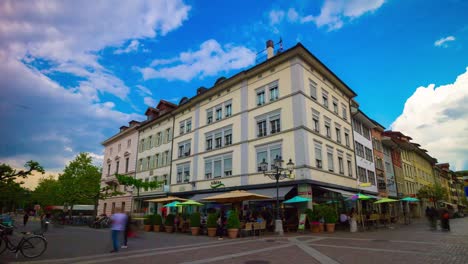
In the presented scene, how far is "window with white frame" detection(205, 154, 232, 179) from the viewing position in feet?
84.9

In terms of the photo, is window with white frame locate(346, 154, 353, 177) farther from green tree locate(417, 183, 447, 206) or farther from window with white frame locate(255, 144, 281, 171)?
green tree locate(417, 183, 447, 206)

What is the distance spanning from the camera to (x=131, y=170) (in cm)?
4025

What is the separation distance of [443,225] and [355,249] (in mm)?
12098

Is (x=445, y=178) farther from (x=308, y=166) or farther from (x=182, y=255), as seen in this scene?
(x=182, y=255)

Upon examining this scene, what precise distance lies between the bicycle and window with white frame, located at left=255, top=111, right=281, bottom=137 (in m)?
16.8

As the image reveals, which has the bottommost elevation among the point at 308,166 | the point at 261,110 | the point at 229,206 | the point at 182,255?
the point at 182,255

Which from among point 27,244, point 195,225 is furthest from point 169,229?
point 27,244

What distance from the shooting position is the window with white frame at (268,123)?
2308 cm

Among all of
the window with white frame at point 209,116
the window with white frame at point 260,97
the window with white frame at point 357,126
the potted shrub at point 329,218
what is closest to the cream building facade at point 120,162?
the window with white frame at point 209,116

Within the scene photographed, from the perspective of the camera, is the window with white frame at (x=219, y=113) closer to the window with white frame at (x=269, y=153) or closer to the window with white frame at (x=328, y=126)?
the window with white frame at (x=269, y=153)

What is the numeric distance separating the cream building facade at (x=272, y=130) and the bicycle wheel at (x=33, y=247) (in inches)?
549

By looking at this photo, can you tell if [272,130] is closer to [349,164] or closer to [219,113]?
[219,113]

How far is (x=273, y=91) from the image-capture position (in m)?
24.2

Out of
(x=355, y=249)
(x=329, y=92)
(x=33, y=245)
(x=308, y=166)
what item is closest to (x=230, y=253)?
(x=355, y=249)
